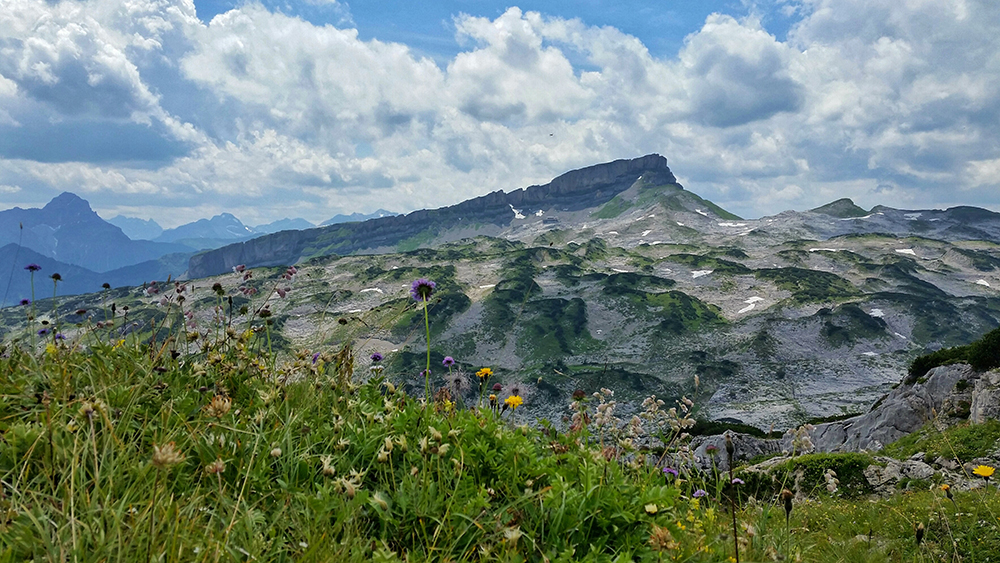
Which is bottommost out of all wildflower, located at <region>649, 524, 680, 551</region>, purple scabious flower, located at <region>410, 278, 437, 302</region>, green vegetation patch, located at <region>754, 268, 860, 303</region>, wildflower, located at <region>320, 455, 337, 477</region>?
green vegetation patch, located at <region>754, 268, 860, 303</region>

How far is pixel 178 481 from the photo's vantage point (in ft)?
10.7

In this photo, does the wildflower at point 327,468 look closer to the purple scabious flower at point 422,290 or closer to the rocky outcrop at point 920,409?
the purple scabious flower at point 422,290

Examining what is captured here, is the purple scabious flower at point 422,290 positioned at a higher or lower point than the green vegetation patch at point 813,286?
higher

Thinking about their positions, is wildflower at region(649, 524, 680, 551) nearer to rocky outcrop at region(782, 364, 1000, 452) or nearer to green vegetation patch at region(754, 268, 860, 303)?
rocky outcrop at region(782, 364, 1000, 452)

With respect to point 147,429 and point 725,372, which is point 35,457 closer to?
point 147,429

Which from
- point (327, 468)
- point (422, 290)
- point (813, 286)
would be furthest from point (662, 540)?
point (813, 286)

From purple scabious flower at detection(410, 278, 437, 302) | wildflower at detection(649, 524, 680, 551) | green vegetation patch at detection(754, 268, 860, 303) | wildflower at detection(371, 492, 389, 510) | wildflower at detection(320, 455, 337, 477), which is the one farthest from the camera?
green vegetation patch at detection(754, 268, 860, 303)

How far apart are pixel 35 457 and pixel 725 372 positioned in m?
141

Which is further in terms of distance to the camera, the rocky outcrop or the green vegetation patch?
the green vegetation patch

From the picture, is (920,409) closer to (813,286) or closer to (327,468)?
(327,468)

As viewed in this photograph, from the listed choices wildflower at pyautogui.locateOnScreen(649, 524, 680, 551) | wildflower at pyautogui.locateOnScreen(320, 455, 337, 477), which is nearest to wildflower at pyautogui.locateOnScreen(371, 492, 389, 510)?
wildflower at pyautogui.locateOnScreen(320, 455, 337, 477)

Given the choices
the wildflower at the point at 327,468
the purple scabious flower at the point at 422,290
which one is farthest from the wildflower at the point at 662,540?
the purple scabious flower at the point at 422,290

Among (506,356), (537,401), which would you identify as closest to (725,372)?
(537,401)

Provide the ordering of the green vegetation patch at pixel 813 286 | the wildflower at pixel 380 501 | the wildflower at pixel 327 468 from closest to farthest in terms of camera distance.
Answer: the wildflower at pixel 380 501 < the wildflower at pixel 327 468 < the green vegetation patch at pixel 813 286
